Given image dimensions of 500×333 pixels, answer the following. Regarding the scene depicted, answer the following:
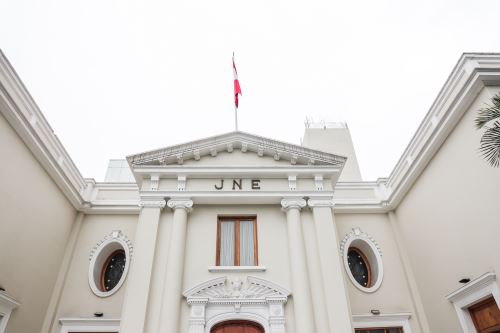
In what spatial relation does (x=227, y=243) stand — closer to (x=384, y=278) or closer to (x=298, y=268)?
(x=298, y=268)

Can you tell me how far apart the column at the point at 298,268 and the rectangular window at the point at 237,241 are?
1049mm

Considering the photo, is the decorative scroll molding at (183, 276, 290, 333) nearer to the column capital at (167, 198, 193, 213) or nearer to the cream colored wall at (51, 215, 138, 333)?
the column capital at (167, 198, 193, 213)

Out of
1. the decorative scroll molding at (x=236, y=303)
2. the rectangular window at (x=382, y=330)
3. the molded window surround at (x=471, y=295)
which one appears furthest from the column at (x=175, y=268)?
the molded window surround at (x=471, y=295)

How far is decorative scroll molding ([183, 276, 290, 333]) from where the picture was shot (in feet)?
25.5

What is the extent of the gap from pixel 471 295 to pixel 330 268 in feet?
10.4

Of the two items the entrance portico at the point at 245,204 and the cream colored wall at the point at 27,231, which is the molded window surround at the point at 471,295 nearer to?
the entrance portico at the point at 245,204

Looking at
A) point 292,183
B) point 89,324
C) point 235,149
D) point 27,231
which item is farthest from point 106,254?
point 292,183

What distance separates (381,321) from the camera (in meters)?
9.48

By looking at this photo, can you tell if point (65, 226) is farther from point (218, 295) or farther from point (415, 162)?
point (415, 162)

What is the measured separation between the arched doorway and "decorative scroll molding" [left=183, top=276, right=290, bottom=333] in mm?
135

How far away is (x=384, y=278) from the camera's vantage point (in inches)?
402

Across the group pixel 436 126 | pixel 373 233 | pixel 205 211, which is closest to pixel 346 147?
pixel 373 233

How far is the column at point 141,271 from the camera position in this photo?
7465mm

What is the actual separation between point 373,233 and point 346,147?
23.7 ft
